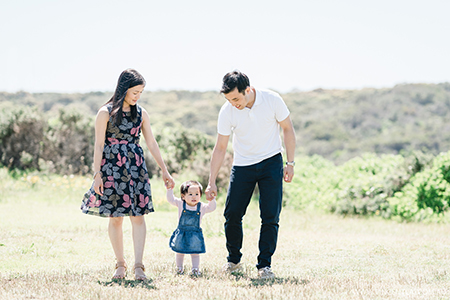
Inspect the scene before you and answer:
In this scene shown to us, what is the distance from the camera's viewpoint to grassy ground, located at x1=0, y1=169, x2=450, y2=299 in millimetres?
4129

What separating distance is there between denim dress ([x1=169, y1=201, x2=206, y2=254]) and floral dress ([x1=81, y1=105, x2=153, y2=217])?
422 millimetres

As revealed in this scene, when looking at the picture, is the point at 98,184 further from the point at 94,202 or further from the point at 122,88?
the point at 122,88

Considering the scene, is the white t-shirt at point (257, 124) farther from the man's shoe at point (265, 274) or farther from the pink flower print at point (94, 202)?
the pink flower print at point (94, 202)

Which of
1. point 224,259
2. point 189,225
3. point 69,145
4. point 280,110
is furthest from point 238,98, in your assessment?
point 69,145

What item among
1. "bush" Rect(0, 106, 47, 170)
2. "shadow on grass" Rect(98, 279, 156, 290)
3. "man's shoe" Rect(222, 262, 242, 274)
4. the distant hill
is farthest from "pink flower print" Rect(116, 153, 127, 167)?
the distant hill

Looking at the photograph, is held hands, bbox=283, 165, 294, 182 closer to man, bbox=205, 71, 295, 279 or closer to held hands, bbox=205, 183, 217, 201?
man, bbox=205, 71, 295, 279

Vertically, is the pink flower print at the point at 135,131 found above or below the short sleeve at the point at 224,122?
below

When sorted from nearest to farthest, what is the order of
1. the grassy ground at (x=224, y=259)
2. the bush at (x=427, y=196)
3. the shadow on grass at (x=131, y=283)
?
the grassy ground at (x=224, y=259), the shadow on grass at (x=131, y=283), the bush at (x=427, y=196)

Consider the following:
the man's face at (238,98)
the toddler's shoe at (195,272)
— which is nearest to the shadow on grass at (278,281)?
the toddler's shoe at (195,272)

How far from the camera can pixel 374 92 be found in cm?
5159

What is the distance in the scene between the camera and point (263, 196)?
486 cm

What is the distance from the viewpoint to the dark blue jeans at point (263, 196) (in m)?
4.81

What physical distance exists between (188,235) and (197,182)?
1.67ft

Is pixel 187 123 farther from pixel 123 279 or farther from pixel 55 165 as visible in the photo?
pixel 123 279
